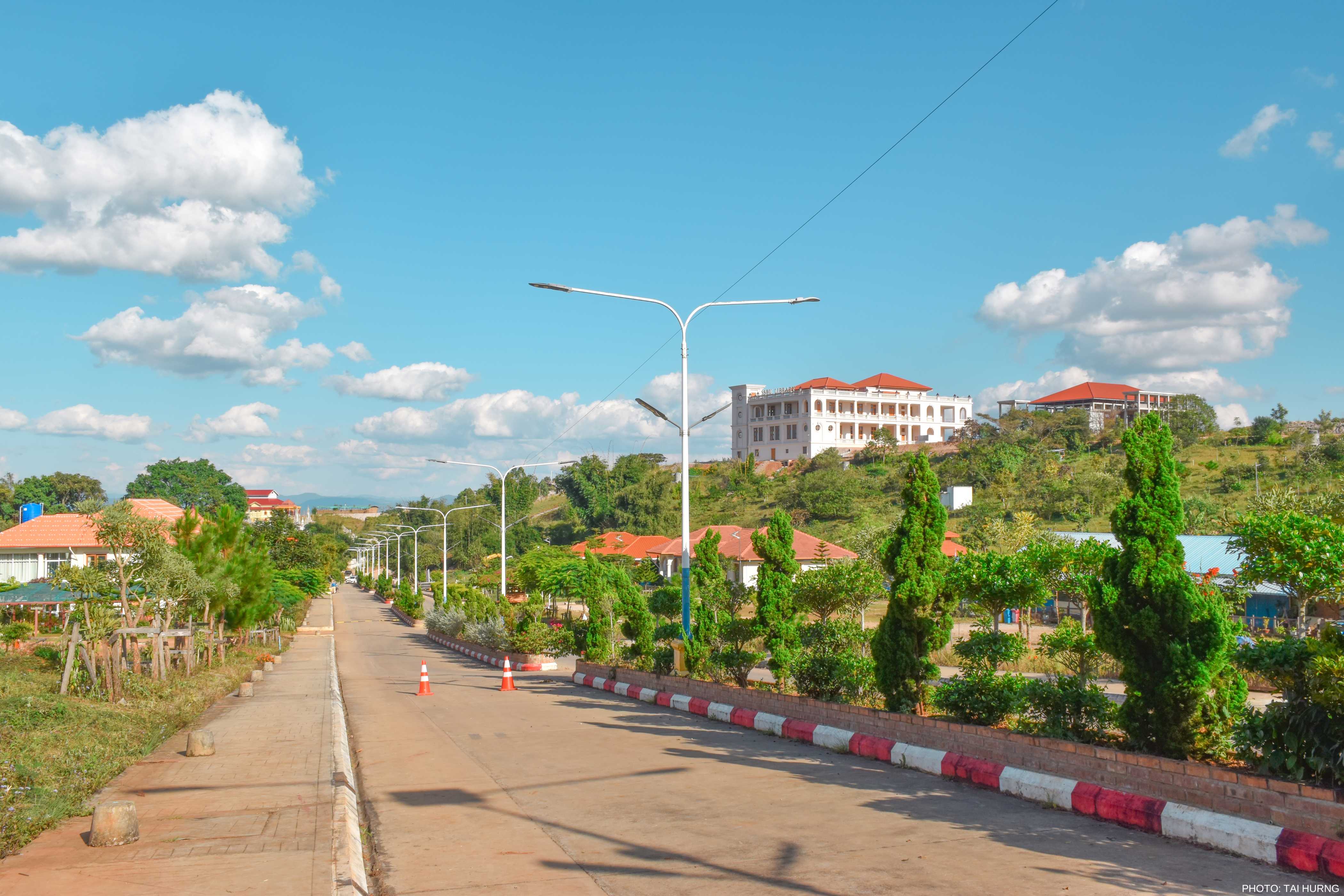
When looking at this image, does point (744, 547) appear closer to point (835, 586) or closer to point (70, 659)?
point (835, 586)

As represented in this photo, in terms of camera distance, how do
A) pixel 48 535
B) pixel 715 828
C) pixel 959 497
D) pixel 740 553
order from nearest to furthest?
pixel 715 828
pixel 48 535
pixel 740 553
pixel 959 497

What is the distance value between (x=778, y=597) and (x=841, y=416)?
10358 centimetres

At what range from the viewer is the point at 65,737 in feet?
35.7

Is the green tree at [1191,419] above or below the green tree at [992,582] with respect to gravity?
above

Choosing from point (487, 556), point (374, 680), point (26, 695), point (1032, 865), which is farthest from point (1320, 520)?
point (487, 556)

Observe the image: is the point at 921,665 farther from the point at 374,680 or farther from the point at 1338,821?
the point at 374,680

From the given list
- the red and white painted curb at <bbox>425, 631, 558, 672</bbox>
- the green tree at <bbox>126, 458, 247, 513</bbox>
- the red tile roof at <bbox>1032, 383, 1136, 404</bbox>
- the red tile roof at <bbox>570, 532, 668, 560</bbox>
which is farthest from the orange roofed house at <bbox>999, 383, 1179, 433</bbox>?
the green tree at <bbox>126, 458, 247, 513</bbox>

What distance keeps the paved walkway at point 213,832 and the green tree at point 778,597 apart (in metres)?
6.83

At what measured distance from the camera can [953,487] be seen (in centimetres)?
7162

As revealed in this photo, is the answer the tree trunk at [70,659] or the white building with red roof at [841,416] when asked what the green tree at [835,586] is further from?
the white building with red roof at [841,416]

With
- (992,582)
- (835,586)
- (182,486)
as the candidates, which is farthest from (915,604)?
(182,486)

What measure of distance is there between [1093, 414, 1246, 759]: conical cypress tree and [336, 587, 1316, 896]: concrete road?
1.19 meters

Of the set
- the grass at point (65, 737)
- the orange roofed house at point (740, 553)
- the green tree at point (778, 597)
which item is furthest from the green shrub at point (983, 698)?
the orange roofed house at point (740, 553)

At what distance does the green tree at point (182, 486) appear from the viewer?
122m
